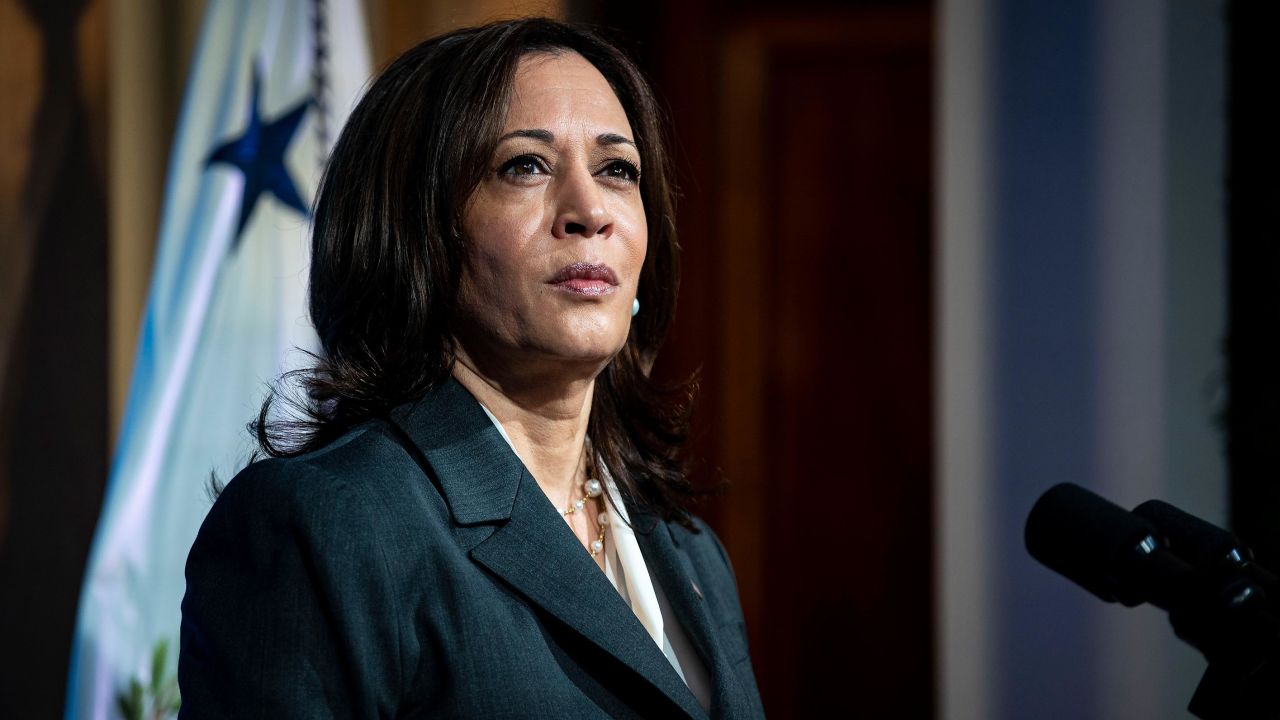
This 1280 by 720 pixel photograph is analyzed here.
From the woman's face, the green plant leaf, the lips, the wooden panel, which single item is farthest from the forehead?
the wooden panel

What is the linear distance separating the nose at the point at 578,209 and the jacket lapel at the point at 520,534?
23cm

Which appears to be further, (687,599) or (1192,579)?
(687,599)

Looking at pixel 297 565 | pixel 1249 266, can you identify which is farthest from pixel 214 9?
pixel 1249 266

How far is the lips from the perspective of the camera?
1315 mm

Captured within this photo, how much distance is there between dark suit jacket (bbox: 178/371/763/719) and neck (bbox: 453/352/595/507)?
0.04 m

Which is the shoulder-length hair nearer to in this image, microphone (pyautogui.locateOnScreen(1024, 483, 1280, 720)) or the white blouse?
the white blouse

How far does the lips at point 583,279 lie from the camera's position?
132 centimetres

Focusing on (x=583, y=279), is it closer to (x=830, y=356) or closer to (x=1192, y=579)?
(x=1192, y=579)

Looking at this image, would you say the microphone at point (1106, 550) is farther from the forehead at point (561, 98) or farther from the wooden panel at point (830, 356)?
the wooden panel at point (830, 356)

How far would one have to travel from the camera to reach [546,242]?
132 cm

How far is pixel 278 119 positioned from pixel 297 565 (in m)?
1.38

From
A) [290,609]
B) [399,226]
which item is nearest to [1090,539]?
[290,609]

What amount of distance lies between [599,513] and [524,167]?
467mm

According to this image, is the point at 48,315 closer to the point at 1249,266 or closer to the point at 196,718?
the point at 196,718
